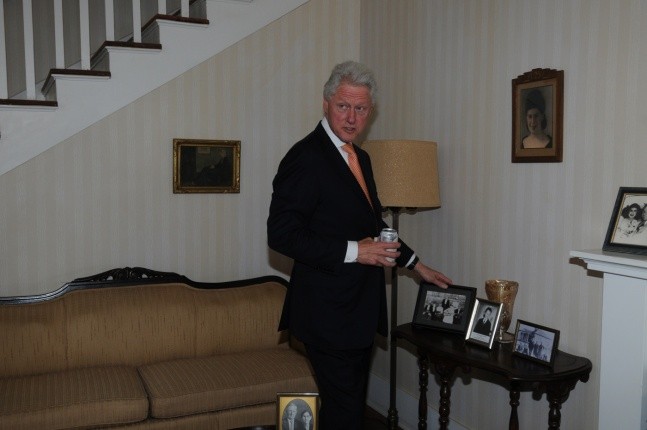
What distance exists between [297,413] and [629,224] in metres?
1.35

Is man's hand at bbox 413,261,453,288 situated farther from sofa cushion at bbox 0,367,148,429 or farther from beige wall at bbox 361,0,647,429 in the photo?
sofa cushion at bbox 0,367,148,429

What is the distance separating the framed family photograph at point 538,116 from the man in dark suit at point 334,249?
846 millimetres

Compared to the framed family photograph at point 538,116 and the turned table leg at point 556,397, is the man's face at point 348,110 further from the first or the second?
the turned table leg at point 556,397

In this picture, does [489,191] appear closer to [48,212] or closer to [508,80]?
[508,80]

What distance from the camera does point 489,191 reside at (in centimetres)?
307

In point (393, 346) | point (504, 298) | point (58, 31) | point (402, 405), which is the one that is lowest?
point (402, 405)

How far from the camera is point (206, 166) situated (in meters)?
3.75

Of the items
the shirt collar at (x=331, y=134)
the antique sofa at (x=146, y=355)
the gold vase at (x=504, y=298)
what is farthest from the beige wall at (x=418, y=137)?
the shirt collar at (x=331, y=134)

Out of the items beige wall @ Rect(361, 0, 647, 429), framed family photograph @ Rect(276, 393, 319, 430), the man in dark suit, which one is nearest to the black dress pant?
the man in dark suit

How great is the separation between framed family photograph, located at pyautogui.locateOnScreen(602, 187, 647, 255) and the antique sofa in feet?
5.40

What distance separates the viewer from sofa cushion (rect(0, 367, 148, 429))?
8.71 ft

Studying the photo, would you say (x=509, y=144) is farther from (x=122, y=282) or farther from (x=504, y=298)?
(x=122, y=282)

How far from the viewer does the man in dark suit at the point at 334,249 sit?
2.16m

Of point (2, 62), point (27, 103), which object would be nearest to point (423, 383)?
point (27, 103)
